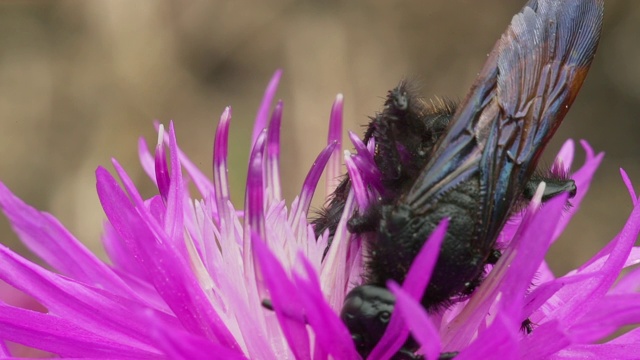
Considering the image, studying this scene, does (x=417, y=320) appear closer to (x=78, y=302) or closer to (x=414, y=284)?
(x=414, y=284)

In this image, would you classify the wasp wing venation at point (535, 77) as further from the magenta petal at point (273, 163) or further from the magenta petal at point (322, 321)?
the magenta petal at point (273, 163)

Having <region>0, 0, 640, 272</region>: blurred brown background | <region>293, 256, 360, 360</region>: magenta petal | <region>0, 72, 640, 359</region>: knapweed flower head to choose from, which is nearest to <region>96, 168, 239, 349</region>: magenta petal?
<region>0, 72, 640, 359</region>: knapweed flower head

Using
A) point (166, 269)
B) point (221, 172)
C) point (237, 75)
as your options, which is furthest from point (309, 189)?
point (237, 75)

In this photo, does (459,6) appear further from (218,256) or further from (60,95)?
(218,256)

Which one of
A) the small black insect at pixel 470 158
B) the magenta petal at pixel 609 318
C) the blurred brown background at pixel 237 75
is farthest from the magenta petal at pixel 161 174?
the blurred brown background at pixel 237 75

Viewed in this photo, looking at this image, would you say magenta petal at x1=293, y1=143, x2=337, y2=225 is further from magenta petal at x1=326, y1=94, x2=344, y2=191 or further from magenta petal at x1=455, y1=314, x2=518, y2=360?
magenta petal at x1=455, y1=314, x2=518, y2=360

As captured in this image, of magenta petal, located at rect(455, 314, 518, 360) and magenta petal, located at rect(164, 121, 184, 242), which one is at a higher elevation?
magenta petal, located at rect(164, 121, 184, 242)
